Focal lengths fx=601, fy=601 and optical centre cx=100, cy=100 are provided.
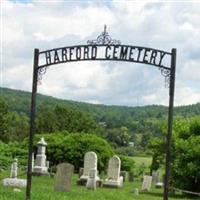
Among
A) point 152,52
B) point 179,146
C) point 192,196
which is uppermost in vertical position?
point 152,52

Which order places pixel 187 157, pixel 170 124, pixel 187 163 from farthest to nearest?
pixel 187 157
pixel 187 163
pixel 170 124

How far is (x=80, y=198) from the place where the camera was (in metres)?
19.1

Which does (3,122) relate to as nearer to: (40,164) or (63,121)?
(63,121)

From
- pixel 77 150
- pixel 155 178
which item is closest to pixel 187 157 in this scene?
pixel 155 178

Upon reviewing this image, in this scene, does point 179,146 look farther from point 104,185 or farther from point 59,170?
point 59,170

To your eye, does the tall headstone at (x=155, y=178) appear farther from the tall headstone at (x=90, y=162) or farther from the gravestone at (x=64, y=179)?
the gravestone at (x=64, y=179)

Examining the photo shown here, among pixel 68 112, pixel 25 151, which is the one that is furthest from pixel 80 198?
pixel 68 112

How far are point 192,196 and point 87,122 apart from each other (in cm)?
5811

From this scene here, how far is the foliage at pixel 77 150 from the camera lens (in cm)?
4972

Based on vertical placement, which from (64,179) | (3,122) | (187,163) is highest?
(3,122)

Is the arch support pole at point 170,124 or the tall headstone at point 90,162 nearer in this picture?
the arch support pole at point 170,124

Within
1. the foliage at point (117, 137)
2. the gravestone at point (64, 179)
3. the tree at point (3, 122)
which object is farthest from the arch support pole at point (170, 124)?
the foliage at point (117, 137)

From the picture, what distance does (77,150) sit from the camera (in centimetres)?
5016

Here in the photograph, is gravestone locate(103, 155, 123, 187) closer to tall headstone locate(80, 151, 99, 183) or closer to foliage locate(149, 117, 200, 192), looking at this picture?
tall headstone locate(80, 151, 99, 183)
